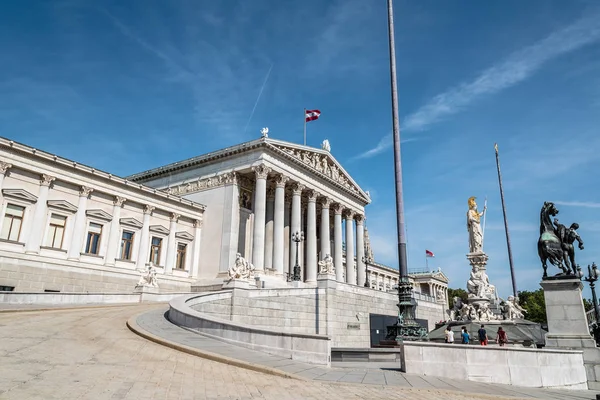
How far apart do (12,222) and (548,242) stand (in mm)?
34191

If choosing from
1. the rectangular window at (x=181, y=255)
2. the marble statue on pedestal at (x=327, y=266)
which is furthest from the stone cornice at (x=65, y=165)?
the marble statue on pedestal at (x=327, y=266)

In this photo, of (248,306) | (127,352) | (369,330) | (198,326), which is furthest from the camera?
(369,330)

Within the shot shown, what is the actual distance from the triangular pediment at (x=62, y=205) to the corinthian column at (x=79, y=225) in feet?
1.62

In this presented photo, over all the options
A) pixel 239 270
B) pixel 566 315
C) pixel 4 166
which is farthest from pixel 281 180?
pixel 566 315

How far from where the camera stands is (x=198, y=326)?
14719mm

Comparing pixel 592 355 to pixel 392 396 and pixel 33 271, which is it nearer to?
pixel 392 396

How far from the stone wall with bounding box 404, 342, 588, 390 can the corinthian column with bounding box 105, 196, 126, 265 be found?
30.9 metres

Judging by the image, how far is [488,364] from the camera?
37.2 ft

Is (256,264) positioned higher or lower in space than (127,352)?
higher

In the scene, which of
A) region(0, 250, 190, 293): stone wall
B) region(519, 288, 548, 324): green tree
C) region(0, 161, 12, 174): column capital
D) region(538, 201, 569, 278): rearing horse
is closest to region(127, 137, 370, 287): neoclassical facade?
region(0, 250, 190, 293): stone wall

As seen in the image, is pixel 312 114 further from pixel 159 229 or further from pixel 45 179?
pixel 45 179

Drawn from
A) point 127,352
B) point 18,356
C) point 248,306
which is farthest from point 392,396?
point 248,306

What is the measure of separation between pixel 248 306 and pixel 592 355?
1748cm

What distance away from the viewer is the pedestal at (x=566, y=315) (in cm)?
1431
